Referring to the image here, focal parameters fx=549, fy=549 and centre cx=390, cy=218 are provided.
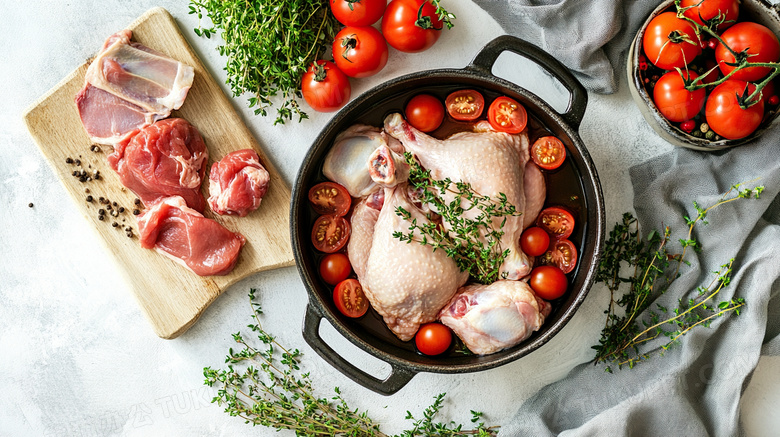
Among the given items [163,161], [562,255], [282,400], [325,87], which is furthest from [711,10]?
[282,400]

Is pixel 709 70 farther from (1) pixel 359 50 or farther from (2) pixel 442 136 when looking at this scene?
(1) pixel 359 50

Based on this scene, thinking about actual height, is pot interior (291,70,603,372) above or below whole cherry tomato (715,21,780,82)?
below

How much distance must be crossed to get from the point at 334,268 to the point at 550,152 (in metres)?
0.89

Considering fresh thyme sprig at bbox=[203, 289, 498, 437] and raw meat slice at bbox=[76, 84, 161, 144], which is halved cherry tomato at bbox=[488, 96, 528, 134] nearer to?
fresh thyme sprig at bbox=[203, 289, 498, 437]

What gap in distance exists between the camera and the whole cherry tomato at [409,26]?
193 cm

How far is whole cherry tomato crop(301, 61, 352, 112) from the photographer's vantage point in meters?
1.97

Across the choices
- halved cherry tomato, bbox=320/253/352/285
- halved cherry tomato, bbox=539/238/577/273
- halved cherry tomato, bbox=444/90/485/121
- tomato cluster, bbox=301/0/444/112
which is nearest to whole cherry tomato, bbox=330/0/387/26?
tomato cluster, bbox=301/0/444/112

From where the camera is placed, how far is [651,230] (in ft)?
6.68

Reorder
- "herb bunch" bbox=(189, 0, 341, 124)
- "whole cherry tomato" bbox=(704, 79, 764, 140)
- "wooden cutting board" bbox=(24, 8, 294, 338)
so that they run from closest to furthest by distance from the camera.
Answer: "whole cherry tomato" bbox=(704, 79, 764, 140) → "herb bunch" bbox=(189, 0, 341, 124) → "wooden cutting board" bbox=(24, 8, 294, 338)

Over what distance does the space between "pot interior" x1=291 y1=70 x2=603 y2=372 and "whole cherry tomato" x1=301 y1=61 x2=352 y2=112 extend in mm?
114

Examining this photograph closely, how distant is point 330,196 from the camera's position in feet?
6.56

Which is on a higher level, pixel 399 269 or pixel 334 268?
pixel 399 269

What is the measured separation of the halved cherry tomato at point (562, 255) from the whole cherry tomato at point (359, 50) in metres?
0.93

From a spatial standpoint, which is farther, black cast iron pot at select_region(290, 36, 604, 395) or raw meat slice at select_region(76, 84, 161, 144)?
raw meat slice at select_region(76, 84, 161, 144)
